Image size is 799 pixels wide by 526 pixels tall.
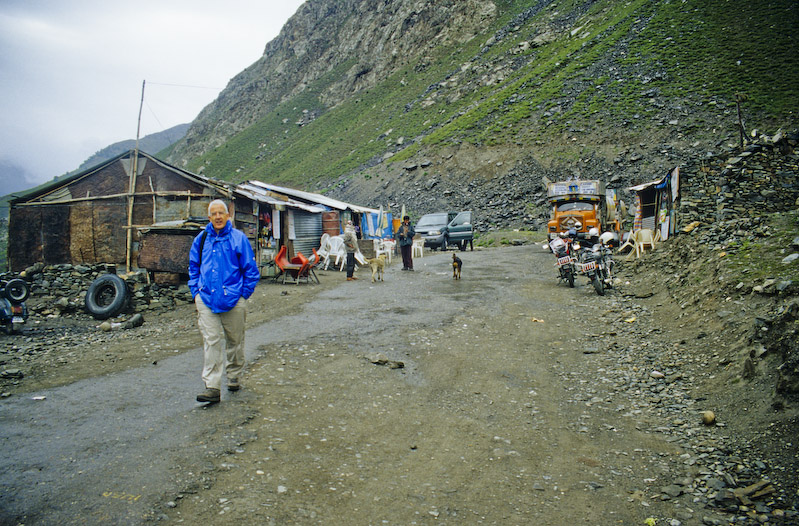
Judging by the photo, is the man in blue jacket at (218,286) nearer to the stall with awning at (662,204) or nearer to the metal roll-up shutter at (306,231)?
the stall with awning at (662,204)

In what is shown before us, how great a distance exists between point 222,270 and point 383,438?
2.26m

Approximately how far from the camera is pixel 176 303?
11000 mm

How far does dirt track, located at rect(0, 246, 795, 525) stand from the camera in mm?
2869

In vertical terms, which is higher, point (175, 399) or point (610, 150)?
point (610, 150)

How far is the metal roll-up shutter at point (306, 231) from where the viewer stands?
60.3ft

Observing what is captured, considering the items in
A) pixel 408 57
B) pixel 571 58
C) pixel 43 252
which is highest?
pixel 408 57

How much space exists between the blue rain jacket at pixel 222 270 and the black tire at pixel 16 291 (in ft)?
25.1

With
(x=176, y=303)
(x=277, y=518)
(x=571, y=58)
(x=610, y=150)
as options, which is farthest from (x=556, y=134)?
(x=277, y=518)

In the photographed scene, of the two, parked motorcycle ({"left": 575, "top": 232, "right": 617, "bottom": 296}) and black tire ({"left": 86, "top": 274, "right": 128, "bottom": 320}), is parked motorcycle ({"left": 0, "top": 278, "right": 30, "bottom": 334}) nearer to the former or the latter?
black tire ({"left": 86, "top": 274, "right": 128, "bottom": 320})

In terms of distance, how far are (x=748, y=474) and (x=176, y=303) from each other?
11223 mm

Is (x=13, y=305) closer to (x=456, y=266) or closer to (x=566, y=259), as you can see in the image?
(x=456, y=266)

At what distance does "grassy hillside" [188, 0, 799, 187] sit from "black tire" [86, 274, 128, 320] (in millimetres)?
30367

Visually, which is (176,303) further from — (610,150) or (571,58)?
(571,58)

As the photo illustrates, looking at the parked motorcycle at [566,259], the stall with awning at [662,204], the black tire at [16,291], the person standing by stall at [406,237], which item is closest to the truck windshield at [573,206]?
the stall with awning at [662,204]
